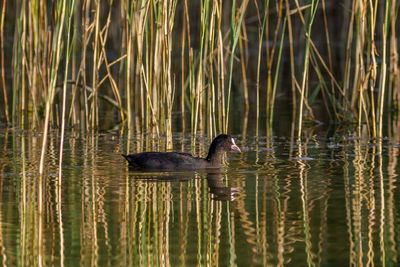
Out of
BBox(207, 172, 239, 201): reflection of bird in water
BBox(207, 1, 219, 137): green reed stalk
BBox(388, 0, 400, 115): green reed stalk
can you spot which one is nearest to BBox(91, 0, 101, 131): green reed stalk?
BBox(207, 1, 219, 137): green reed stalk

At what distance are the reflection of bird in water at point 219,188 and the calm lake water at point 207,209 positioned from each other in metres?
0.02

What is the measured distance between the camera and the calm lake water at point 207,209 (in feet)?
17.7

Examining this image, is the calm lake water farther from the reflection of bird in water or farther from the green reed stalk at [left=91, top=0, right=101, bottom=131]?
the green reed stalk at [left=91, top=0, right=101, bottom=131]

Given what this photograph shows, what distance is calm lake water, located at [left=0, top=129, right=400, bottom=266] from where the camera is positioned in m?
5.41

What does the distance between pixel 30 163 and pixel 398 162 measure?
13.3 ft

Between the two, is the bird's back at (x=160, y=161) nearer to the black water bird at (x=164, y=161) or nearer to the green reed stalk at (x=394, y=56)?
the black water bird at (x=164, y=161)

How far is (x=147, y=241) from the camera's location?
18.7 ft

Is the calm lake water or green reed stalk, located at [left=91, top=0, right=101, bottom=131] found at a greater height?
green reed stalk, located at [left=91, top=0, right=101, bottom=131]

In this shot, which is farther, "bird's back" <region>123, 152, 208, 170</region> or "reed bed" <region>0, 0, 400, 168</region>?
"reed bed" <region>0, 0, 400, 168</region>

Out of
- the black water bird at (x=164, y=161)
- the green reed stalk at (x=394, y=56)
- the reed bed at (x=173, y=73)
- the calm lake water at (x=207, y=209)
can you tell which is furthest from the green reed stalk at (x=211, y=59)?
the green reed stalk at (x=394, y=56)

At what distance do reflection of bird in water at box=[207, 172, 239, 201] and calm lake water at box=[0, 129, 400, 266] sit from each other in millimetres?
20

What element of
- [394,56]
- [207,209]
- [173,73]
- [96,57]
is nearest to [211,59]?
[96,57]

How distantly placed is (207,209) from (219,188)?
3.22 ft

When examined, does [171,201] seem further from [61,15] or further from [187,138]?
[187,138]
